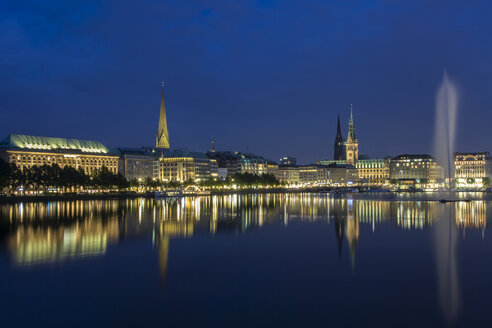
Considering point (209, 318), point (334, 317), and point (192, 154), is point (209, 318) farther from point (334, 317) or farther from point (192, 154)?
point (192, 154)

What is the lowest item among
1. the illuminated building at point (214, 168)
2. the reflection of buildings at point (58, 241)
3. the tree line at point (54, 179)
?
the reflection of buildings at point (58, 241)

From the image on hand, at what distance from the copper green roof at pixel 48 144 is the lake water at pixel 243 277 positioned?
3445 inches

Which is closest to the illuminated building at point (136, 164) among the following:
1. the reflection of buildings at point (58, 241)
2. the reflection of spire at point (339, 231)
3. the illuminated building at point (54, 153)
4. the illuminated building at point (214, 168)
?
the illuminated building at point (54, 153)

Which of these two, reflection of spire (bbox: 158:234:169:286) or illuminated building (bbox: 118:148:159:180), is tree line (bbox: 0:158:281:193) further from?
reflection of spire (bbox: 158:234:169:286)

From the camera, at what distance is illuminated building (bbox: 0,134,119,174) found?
376 feet

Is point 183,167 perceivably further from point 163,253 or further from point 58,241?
point 163,253

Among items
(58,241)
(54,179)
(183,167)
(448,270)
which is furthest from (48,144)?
(448,270)

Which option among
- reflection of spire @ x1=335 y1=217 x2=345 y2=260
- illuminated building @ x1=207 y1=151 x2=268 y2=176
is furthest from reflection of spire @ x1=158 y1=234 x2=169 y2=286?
illuminated building @ x1=207 y1=151 x2=268 y2=176

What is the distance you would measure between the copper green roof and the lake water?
87511mm

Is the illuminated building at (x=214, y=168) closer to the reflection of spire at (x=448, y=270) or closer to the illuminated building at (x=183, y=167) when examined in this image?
the illuminated building at (x=183, y=167)

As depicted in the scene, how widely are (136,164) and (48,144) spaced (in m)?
33.0

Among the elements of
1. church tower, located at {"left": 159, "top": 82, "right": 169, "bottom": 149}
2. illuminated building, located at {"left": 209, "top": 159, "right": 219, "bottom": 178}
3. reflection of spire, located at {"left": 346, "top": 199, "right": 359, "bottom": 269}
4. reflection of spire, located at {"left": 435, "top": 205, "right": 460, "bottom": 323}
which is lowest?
reflection of spire, located at {"left": 435, "top": 205, "right": 460, "bottom": 323}

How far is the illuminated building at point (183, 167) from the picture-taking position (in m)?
158

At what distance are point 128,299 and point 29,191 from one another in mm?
88290
